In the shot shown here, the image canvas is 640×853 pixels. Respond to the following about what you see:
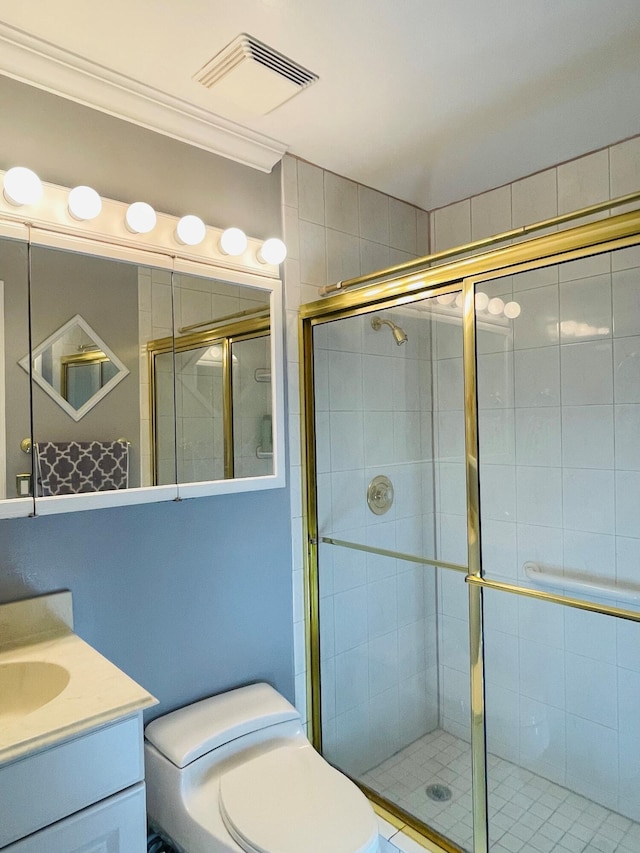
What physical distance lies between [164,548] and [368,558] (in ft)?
2.56

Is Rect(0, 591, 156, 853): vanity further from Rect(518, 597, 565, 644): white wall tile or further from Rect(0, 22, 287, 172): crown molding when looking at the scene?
Rect(0, 22, 287, 172): crown molding

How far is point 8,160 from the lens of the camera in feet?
4.71

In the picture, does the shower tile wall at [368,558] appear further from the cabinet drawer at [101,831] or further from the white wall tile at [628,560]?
the cabinet drawer at [101,831]

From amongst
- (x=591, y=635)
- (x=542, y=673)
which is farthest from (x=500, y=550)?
(x=542, y=673)

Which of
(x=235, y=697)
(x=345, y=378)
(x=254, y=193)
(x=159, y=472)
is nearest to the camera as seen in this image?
(x=159, y=472)

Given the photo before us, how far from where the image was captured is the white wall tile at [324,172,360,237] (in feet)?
7.14

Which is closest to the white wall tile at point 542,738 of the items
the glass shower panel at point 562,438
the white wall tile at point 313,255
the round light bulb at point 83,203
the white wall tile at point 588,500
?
the glass shower panel at point 562,438

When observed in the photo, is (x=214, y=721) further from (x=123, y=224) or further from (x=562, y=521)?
(x=123, y=224)

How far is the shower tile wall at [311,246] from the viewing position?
205cm

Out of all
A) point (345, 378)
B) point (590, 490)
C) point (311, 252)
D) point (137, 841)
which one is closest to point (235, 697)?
point (137, 841)

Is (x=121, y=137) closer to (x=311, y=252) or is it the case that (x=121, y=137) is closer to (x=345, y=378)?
(x=311, y=252)

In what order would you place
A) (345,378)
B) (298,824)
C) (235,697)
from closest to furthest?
1. (298,824)
2. (235,697)
3. (345,378)

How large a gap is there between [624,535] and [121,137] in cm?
198

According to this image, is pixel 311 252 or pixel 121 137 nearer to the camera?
pixel 121 137
